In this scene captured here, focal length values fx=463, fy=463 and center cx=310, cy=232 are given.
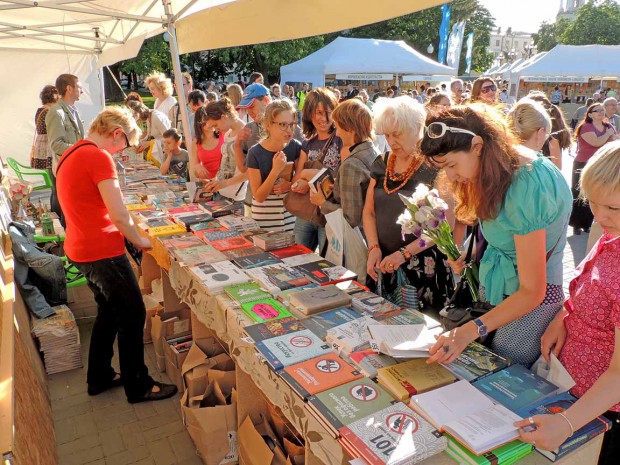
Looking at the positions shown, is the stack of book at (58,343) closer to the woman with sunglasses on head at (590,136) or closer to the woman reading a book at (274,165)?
the woman reading a book at (274,165)

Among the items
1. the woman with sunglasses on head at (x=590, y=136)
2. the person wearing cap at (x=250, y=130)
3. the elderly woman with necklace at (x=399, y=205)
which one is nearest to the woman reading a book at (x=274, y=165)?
the person wearing cap at (x=250, y=130)

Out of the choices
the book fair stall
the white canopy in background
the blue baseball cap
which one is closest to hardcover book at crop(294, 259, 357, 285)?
the book fair stall

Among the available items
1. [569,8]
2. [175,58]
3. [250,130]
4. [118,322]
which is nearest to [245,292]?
[118,322]

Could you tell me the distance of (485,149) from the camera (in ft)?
4.86

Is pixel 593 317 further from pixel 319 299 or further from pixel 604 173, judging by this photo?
pixel 319 299

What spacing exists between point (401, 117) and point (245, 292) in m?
1.12

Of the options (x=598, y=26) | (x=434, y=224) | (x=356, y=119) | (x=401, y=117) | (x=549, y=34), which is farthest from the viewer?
(x=549, y=34)

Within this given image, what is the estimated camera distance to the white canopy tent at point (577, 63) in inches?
538

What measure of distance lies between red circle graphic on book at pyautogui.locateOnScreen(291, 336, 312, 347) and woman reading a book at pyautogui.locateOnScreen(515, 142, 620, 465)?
750mm

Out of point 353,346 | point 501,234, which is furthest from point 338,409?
point 501,234

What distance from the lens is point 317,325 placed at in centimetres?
186

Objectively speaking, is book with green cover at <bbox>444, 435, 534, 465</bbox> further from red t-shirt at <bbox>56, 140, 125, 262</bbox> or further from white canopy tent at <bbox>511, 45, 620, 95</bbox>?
white canopy tent at <bbox>511, 45, 620, 95</bbox>

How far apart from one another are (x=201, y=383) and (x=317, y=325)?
0.91m

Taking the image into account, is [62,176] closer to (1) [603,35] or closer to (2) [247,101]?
(2) [247,101]
